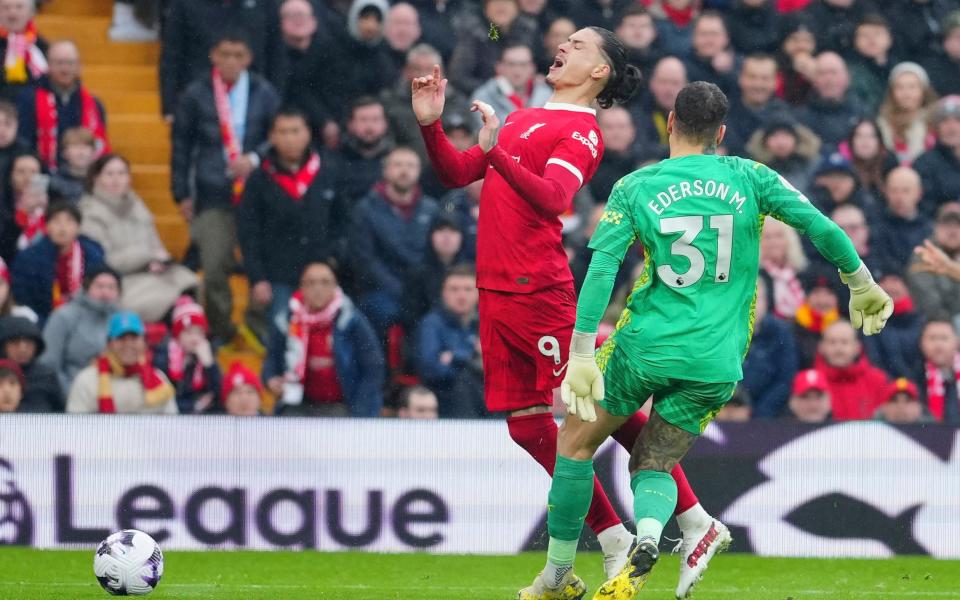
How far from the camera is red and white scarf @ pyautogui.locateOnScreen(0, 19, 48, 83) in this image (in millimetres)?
12344

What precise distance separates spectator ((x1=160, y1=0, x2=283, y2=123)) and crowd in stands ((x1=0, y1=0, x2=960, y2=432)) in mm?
19

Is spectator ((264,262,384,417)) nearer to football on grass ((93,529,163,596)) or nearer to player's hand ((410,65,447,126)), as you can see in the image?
football on grass ((93,529,163,596))

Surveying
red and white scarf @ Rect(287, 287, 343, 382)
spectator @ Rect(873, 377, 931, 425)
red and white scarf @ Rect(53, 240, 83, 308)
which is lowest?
spectator @ Rect(873, 377, 931, 425)

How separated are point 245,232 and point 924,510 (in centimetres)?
502

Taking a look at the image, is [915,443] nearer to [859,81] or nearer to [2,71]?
[859,81]

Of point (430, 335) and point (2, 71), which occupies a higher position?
point (2, 71)

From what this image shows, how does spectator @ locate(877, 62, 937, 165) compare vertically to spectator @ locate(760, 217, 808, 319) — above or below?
above

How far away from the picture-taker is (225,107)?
12328 millimetres

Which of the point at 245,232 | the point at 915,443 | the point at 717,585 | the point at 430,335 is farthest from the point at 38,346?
the point at 915,443

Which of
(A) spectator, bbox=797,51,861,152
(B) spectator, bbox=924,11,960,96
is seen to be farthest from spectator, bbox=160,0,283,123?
(B) spectator, bbox=924,11,960,96

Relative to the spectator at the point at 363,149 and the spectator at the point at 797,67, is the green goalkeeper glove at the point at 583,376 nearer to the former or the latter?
the spectator at the point at 363,149

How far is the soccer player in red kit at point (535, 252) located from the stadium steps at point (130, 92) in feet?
20.0

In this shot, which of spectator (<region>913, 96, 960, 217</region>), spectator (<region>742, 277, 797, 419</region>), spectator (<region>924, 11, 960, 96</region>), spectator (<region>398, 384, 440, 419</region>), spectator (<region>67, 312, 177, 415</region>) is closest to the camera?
spectator (<region>67, 312, 177, 415</region>)

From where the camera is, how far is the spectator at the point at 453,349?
36.7 ft
